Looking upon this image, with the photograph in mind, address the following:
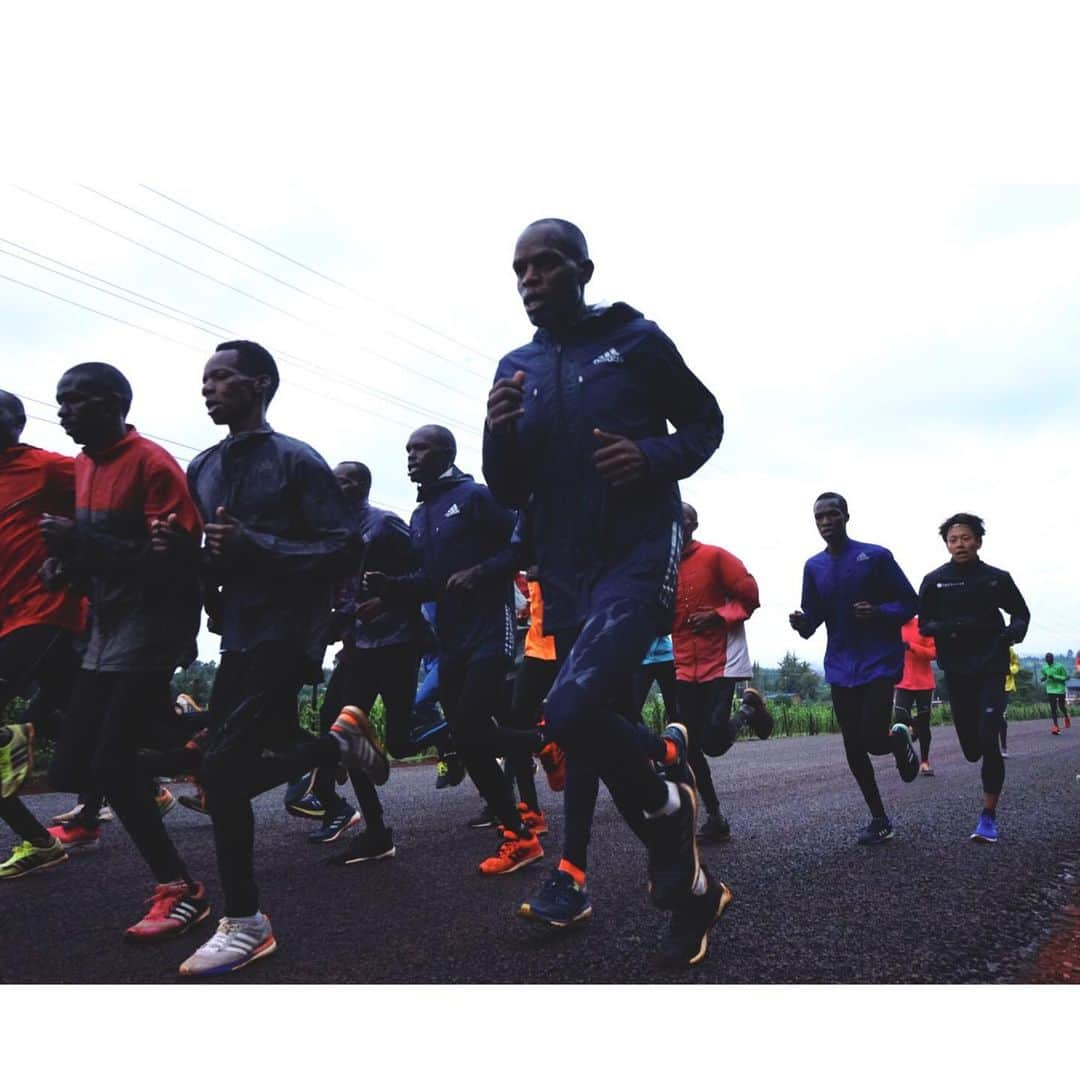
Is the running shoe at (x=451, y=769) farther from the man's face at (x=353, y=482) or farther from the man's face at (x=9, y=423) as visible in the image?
the man's face at (x=9, y=423)

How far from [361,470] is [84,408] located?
2.45m

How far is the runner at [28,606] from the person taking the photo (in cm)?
477

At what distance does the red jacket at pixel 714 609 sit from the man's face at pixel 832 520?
2.01ft

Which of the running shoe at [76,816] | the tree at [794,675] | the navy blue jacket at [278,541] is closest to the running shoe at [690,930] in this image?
the navy blue jacket at [278,541]

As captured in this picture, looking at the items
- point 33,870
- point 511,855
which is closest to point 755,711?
point 511,855

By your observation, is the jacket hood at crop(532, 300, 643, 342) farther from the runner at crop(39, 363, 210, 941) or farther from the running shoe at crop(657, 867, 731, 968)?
the running shoe at crop(657, 867, 731, 968)

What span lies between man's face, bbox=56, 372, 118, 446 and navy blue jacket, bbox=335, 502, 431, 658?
1678mm

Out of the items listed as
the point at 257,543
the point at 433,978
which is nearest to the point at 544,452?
the point at 257,543

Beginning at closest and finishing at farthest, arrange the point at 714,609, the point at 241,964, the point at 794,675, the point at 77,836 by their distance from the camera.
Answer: the point at 241,964 < the point at 77,836 < the point at 714,609 < the point at 794,675

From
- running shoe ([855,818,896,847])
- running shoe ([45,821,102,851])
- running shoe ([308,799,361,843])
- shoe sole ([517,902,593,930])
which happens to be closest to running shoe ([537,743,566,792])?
running shoe ([308,799,361,843])

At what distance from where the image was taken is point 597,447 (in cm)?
321

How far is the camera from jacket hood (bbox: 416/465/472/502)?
5449 millimetres

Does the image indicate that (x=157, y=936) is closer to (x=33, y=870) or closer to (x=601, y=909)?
(x=601, y=909)

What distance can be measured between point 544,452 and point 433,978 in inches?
67.0
